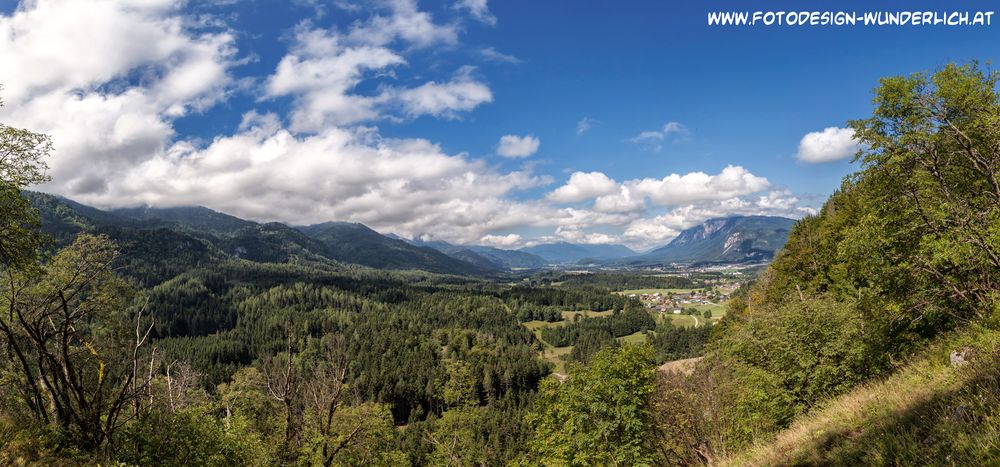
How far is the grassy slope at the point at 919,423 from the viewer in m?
6.91

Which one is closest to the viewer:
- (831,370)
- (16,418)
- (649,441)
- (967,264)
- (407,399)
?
(16,418)

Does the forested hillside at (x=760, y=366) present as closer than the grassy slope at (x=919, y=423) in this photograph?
No

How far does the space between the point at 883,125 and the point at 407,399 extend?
14464 centimetres

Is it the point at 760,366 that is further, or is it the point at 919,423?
the point at 760,366

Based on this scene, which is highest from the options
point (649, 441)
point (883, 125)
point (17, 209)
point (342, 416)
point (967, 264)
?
point (883, 125)

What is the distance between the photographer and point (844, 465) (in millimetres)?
8539

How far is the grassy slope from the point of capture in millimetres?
6914

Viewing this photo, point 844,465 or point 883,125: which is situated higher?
point 883,125

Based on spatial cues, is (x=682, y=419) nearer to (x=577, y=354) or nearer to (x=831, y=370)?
(x=831, y=370)

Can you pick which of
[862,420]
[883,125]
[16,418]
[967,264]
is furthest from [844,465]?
[16,418]

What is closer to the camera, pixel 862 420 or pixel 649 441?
pixel 862 420

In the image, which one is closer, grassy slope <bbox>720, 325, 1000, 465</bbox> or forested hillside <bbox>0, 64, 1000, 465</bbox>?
grassy slope <bbox>720, 325, 1000, 465</bbox>

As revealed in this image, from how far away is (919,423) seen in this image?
28.1 feet

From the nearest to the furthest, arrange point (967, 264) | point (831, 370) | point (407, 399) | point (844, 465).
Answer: point (844, 465) < point (967, 264) < point (831, 370) < point (407, 399)
